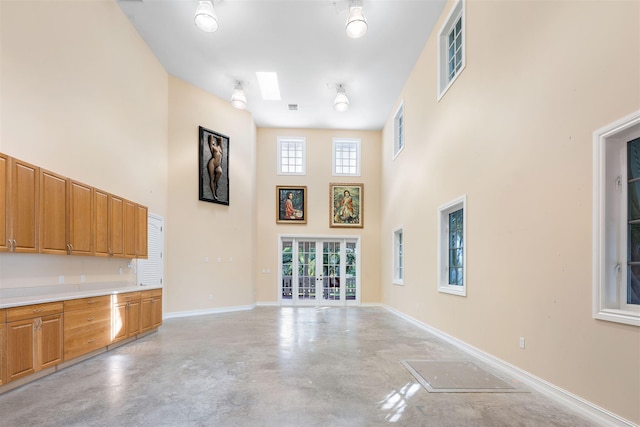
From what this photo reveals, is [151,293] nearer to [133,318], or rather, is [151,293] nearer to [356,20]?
[133,318]

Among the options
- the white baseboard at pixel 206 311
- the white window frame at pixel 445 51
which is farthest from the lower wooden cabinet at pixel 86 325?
the white window frame at pixel 445 51

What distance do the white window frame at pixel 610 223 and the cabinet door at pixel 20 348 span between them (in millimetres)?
5370

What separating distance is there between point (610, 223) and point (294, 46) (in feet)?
20.8

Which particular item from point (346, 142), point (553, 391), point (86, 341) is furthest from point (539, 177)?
point (346, 142)

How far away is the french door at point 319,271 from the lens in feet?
36.9

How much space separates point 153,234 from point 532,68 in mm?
7464

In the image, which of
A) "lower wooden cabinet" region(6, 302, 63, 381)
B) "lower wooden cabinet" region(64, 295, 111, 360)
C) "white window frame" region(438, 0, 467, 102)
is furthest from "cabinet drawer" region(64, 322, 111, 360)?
"white window frame" region(438, 0, 467, 102)

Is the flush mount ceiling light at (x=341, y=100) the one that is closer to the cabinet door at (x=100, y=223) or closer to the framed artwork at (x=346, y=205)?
the framed artwork at (x=346, y=205)

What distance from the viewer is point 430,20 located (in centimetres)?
630

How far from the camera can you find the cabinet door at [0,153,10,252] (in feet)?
11.4

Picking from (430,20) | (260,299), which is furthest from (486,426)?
(260,299)

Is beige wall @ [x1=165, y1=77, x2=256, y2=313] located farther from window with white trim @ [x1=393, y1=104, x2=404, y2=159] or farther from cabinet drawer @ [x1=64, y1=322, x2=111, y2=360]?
window with white trim @ [x1=393, y1=104, x2=404, y2=159]

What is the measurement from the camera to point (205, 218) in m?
9.02

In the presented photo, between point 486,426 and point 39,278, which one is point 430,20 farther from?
point 39,278
